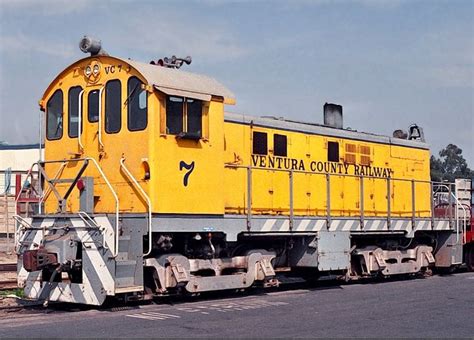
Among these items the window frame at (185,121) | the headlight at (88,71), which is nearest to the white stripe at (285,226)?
the window frame at (185,121)

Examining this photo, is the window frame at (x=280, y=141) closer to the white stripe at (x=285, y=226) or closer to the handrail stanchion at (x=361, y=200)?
the white stripe at (x=285, y=226)

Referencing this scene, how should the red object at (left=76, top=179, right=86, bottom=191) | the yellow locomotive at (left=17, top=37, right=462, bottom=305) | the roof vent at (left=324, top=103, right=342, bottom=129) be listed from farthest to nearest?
the roof vent at (left=324, top=103, right=342, bottom=129), the red object at (left=76, top=179, right=86, bottom=191), the yellow locomotive at (left=17, top=37, right=462, bottom=305)

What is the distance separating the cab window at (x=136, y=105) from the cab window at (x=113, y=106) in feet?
0.84

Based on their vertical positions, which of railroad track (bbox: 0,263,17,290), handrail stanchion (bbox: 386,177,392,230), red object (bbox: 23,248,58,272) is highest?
handrail stanchion (bbox: 386,177,392,230)

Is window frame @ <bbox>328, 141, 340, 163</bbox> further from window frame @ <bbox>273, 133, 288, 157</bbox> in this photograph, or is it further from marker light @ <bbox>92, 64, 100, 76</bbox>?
marker light @ <bbox>92, 64, 100, 76</bbox>

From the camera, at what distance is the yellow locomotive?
1193 centimetres

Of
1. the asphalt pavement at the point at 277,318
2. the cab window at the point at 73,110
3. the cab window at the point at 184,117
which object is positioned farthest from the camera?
the cab window at the point at 73,110

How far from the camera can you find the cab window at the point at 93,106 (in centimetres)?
1305

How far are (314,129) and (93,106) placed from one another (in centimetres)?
551

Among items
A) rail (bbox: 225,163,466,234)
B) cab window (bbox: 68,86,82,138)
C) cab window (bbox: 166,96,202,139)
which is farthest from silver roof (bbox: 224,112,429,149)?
cab window (bbox: 68,86,82,138)

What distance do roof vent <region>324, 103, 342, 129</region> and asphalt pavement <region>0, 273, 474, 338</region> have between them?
4.78 meters

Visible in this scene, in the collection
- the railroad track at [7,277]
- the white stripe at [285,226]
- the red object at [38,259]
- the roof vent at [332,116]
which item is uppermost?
the roof vent at [332,116]

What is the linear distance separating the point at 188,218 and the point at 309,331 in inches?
146

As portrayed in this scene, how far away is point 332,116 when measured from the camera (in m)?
17.7
